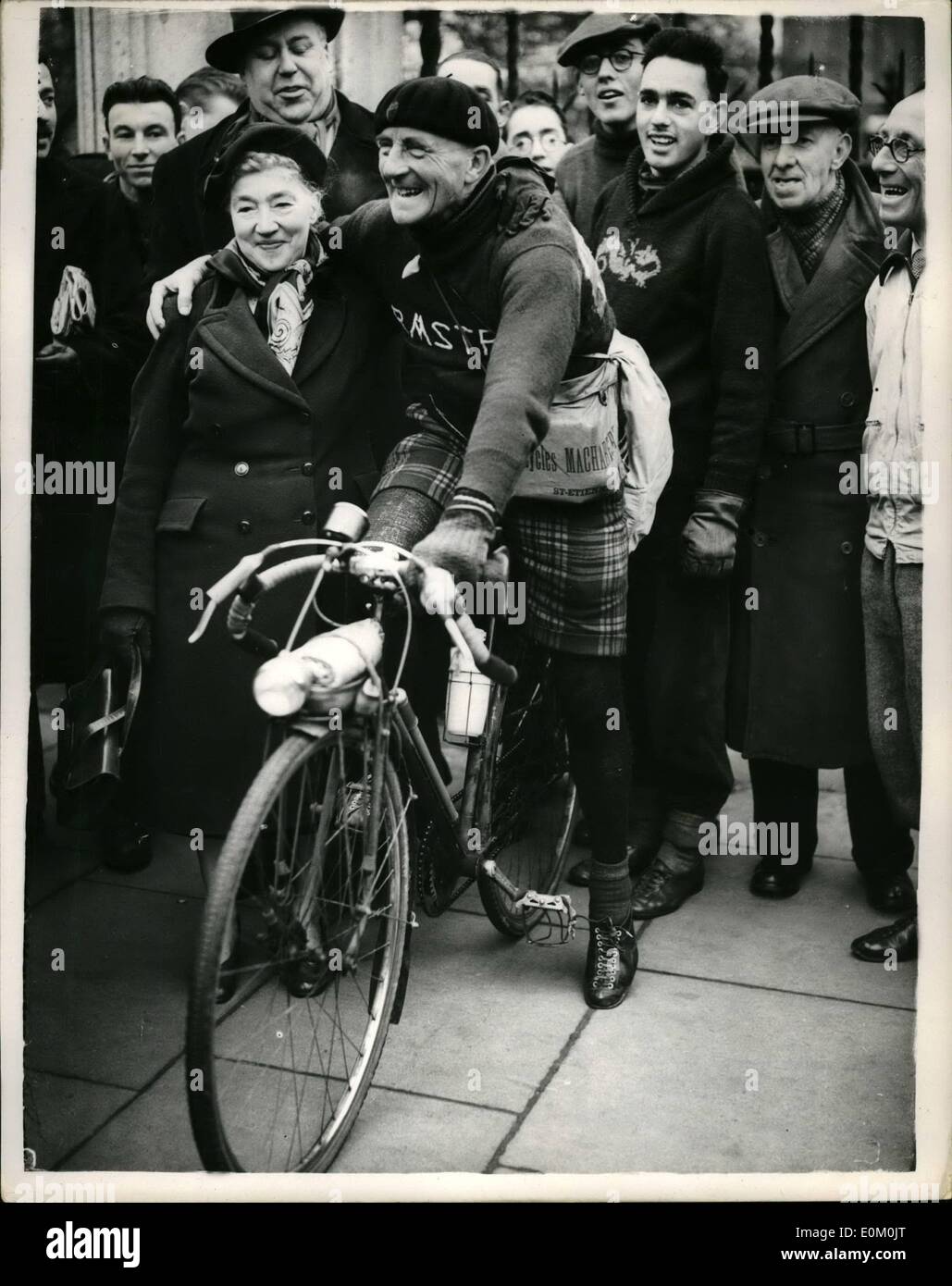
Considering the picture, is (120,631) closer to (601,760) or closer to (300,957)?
(300,957)

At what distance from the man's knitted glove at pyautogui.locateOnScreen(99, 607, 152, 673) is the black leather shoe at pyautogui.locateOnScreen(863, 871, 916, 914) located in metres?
2.16

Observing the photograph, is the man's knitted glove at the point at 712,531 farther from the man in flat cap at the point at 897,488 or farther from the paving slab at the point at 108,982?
the paving slab at the point at 108,982

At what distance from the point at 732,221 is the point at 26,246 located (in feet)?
6.02

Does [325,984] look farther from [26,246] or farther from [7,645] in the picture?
[26,246]

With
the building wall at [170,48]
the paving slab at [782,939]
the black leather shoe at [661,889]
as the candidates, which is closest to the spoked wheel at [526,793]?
the black leather shoe at [661,889]

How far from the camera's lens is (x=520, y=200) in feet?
12.0

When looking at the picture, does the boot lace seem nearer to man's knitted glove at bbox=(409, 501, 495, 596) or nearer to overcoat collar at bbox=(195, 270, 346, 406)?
man's knitted glove at bbox=(409, 501, 495, 596)

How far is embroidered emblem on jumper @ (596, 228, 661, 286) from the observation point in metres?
4.37

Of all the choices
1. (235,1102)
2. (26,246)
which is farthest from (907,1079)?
(26,246)

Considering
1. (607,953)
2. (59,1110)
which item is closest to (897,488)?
(607,953)

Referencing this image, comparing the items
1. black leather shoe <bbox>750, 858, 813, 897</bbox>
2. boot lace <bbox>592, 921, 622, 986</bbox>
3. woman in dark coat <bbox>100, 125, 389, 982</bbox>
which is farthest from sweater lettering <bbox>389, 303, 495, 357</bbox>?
black leather shoe <bbox>750, 858, 813, 897</bbox>

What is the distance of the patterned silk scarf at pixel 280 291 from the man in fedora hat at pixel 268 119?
0.23 meters

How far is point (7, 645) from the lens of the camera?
11.7 ft

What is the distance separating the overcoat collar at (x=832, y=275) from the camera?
424 centimetres
